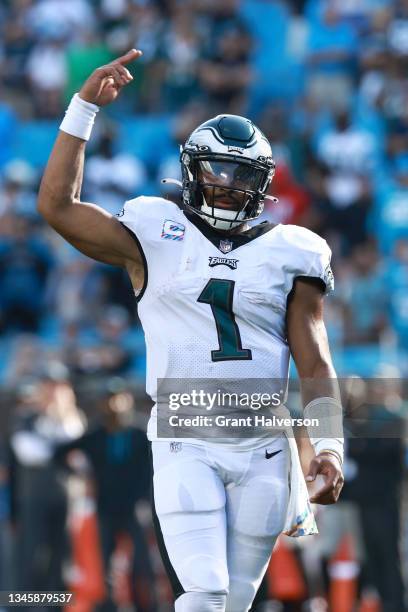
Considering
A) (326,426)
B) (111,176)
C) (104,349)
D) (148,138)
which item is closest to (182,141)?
(148,138)

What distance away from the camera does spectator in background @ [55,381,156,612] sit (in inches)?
331

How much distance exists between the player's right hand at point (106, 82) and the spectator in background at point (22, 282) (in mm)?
6172

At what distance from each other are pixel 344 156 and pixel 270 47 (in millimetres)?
2201

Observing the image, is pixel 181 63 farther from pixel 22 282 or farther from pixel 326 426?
pixel 326 426

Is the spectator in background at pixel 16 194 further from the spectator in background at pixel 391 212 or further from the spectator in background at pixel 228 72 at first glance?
the spectator in background at pixel 391 212

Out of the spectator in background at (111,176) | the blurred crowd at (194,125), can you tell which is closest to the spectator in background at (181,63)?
the blurred crowd at (194,125)

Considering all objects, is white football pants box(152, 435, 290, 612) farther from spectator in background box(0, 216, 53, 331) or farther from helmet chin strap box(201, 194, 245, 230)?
spectator in background box(0, 216, 53, 331)

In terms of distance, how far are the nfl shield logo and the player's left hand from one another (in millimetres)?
752

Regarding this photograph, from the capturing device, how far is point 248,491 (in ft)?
13.5

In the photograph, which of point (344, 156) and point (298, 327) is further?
point (344, 156)

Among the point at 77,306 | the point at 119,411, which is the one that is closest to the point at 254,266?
the point at 119,411

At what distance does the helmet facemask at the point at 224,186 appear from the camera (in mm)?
4305

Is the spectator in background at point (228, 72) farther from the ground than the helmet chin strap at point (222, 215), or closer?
farther from the ground

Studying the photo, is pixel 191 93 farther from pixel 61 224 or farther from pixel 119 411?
pixel 61 224
